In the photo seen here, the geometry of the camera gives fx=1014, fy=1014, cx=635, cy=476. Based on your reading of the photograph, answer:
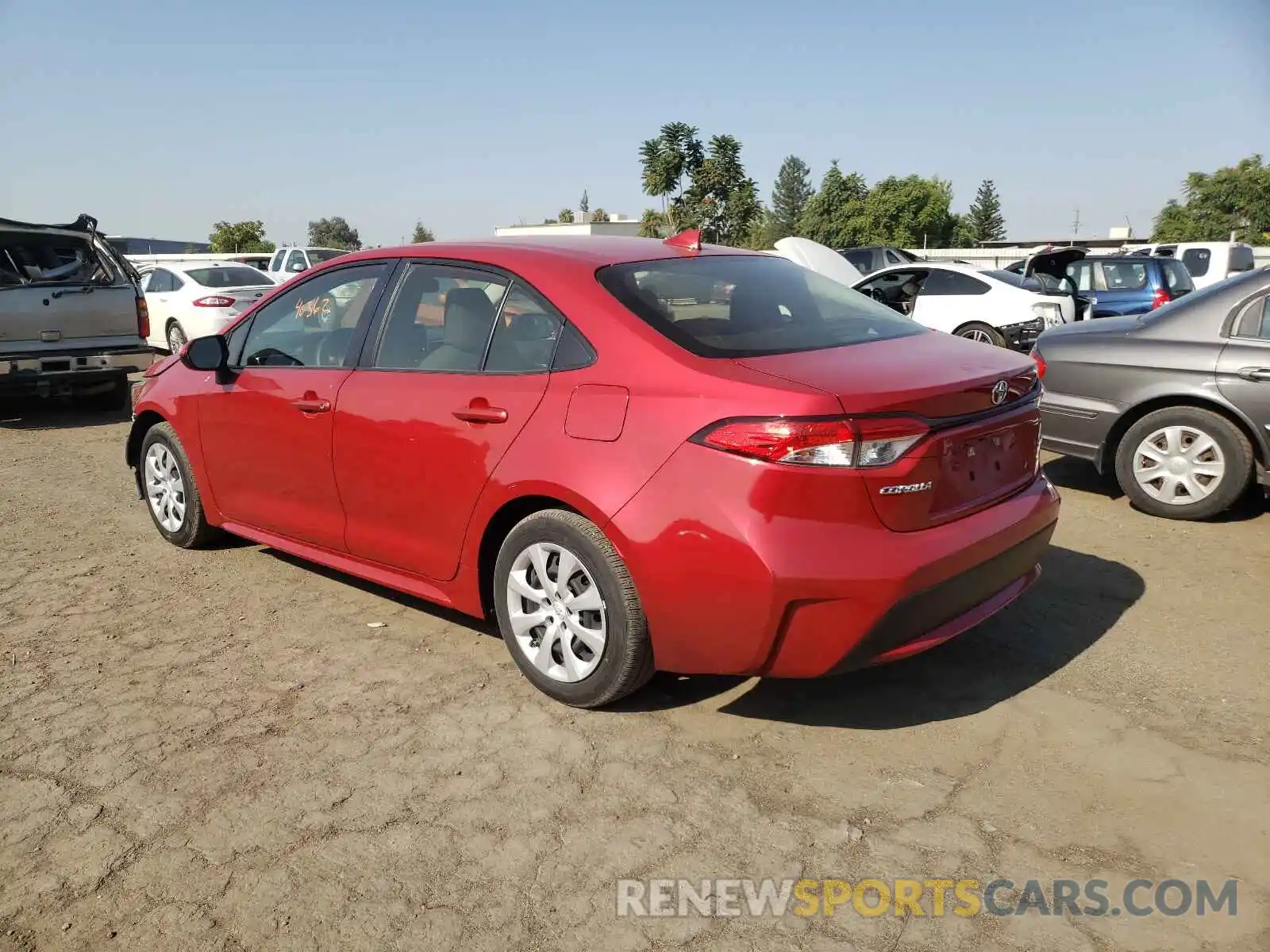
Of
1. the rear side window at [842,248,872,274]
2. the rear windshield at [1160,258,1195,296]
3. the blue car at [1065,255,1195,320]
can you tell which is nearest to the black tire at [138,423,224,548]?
the blue car at [1065,255,1195,320]

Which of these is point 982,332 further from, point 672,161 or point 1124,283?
point 672,161

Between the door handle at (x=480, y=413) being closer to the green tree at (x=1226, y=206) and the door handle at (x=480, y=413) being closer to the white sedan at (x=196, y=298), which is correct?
the white sedan at (x=196, y=298)

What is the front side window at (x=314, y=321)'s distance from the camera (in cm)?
442

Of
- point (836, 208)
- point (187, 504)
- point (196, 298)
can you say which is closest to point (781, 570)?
point (187, 504)

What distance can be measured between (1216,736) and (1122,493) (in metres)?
3.80

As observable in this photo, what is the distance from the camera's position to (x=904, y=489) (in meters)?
3.08

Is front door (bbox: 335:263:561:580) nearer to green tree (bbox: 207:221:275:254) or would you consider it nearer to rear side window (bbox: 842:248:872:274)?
rear side window (bbox: 842:248:872:274)

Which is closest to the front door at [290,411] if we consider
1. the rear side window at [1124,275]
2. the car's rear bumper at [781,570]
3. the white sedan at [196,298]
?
the car's rear bumper at [781,570]

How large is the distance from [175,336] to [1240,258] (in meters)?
20.6

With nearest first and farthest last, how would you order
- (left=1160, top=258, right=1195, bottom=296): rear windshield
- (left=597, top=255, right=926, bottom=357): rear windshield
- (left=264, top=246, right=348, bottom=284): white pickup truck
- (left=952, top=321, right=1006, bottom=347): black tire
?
(left=597, top=255, right=926, bottom=357): rear windshield → (left=952, top=321, right=1006, bottom=347): black tire → (left=1160, top=258, right=1195, bottom=296): rear windshield → (left=264, top=246, right=348, bottom=284): white pickup truck

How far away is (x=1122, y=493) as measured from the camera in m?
6.85

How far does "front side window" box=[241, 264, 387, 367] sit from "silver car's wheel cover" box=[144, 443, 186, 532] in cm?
101

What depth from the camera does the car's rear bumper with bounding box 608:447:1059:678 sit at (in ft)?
9.82

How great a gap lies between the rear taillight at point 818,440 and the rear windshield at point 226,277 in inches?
540
